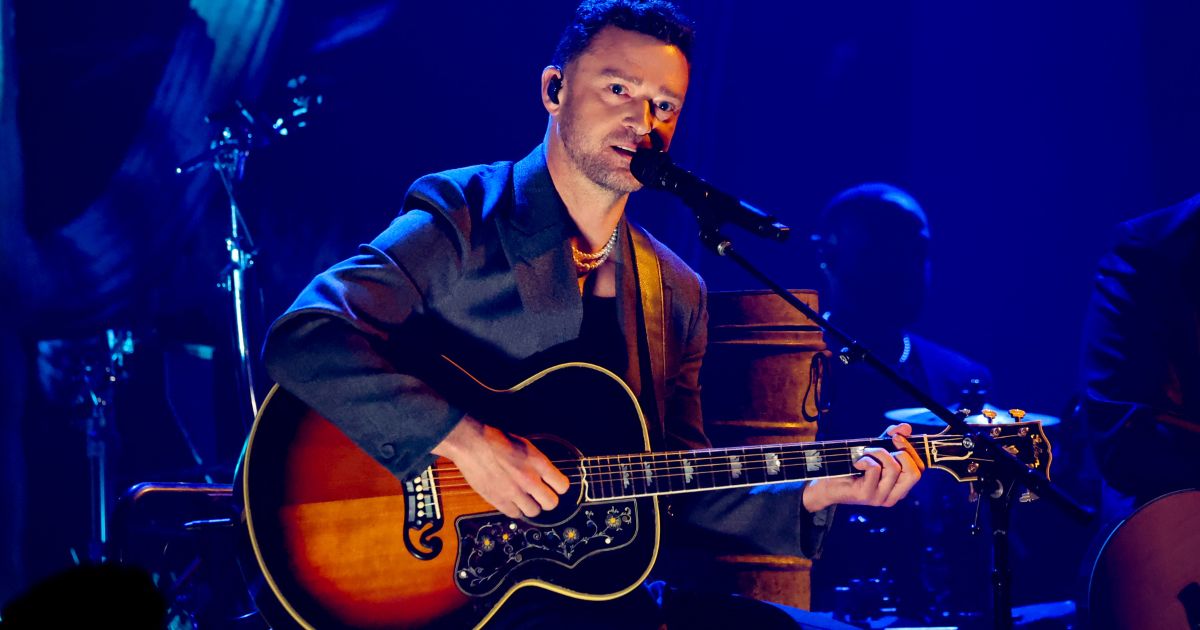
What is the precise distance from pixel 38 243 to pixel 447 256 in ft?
7.86

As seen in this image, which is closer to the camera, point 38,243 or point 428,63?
point 38,243

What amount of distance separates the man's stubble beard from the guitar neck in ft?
2.85

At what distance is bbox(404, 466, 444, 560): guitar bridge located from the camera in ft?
8.30

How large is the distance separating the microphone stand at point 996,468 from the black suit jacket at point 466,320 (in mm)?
615

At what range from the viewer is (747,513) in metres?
3.16

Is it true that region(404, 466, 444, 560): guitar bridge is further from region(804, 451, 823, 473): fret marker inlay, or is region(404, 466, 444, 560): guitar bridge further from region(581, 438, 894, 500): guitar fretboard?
region(804, 451, 823, 473): fret marker inlay

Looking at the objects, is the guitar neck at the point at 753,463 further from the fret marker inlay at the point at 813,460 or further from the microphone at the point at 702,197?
the microphone at the point at 702,197

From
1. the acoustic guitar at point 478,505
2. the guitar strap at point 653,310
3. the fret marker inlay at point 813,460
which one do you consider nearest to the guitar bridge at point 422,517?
the acoustic guitar at point 478,505

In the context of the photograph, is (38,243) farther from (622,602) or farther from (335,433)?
(622,602)

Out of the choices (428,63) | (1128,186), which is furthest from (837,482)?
(1128,186)

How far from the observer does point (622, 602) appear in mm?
2797

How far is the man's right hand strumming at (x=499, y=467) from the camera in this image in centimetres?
253

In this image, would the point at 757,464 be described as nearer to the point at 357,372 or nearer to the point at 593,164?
the point at 593,164

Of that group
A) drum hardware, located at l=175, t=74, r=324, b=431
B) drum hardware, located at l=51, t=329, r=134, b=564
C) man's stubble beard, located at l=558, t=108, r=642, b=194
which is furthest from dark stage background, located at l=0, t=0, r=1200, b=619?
man's stubble beard, located at l=558, t=108, r=642, b=194
